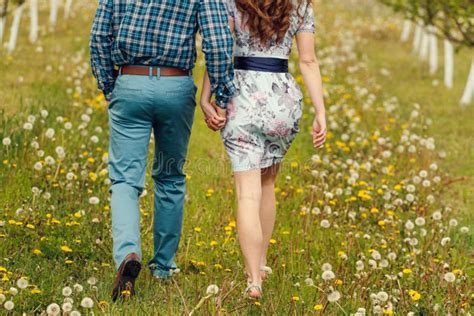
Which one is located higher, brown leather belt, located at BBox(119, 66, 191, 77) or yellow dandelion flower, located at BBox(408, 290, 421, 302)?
brown leather belt, located at BBox(119, 66, 191, 77)

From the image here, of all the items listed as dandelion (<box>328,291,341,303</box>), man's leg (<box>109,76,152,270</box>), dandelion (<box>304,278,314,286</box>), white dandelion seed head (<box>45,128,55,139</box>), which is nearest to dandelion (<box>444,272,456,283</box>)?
dandelion (<box>304,278,314,286</box>)

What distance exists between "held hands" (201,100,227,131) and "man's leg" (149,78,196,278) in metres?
0.10

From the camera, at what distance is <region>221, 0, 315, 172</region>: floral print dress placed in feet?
16.9

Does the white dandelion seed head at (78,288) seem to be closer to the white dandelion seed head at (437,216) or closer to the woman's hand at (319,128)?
the woman's hand at (319,128)

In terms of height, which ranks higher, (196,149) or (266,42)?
(266,42)

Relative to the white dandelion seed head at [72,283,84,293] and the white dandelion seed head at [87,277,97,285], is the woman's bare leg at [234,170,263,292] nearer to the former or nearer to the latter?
the white dandelion seed head at [87,277,97,285]

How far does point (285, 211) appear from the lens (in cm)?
738

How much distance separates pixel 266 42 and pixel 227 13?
283 millimetres

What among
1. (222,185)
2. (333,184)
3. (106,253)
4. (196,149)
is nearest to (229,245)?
(106,253)

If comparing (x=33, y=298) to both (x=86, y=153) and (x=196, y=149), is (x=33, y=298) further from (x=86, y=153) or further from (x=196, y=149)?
(x=196, y=149)

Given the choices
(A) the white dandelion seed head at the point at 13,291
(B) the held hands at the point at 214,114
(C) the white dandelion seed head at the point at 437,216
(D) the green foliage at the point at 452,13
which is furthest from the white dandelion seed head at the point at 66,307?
(D) the green foliage at the point at 452,13

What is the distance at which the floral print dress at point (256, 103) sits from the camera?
515 cm

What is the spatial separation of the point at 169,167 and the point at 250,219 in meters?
0.56

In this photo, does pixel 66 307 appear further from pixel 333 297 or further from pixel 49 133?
pixel 49 133
